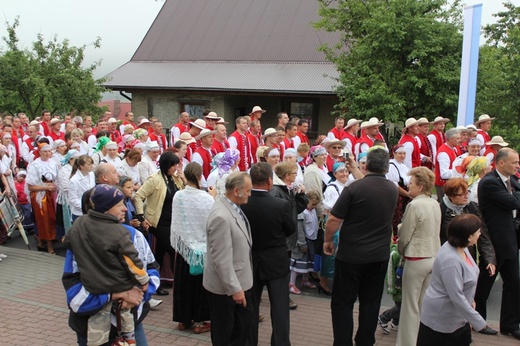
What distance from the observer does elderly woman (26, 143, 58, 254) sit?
7.93 metres

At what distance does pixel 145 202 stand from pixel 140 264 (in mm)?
2819

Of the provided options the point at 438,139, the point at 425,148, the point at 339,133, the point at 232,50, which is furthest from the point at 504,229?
the point at 232,50

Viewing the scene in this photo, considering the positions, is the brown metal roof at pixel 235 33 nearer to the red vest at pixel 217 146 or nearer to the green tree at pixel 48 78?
the green tree at pixel 48 78

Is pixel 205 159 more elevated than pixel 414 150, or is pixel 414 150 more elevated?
pixel 414 150

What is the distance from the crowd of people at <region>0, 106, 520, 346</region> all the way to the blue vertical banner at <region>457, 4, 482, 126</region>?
3.91 metres

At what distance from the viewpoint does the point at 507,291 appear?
559 centimetres

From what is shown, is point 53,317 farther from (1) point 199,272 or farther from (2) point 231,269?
(2) point 231,269

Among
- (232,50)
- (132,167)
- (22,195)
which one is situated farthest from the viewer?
(232,50)

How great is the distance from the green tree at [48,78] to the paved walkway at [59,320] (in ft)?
40.5

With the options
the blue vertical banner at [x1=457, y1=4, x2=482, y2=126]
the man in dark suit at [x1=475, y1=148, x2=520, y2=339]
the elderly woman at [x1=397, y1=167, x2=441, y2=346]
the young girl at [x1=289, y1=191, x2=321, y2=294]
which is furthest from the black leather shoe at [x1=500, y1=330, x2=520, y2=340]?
the blue vertical banner at [x1=457, y1=4, x2=482, y2=126]

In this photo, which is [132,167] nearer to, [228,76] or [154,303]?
[154,303]

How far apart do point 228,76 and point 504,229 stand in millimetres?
16515

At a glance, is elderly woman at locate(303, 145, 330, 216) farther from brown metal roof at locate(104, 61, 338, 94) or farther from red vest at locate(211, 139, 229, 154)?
brown metal roof at locate(104, 61, 338, 94)

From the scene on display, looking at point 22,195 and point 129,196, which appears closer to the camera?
point 129,196
